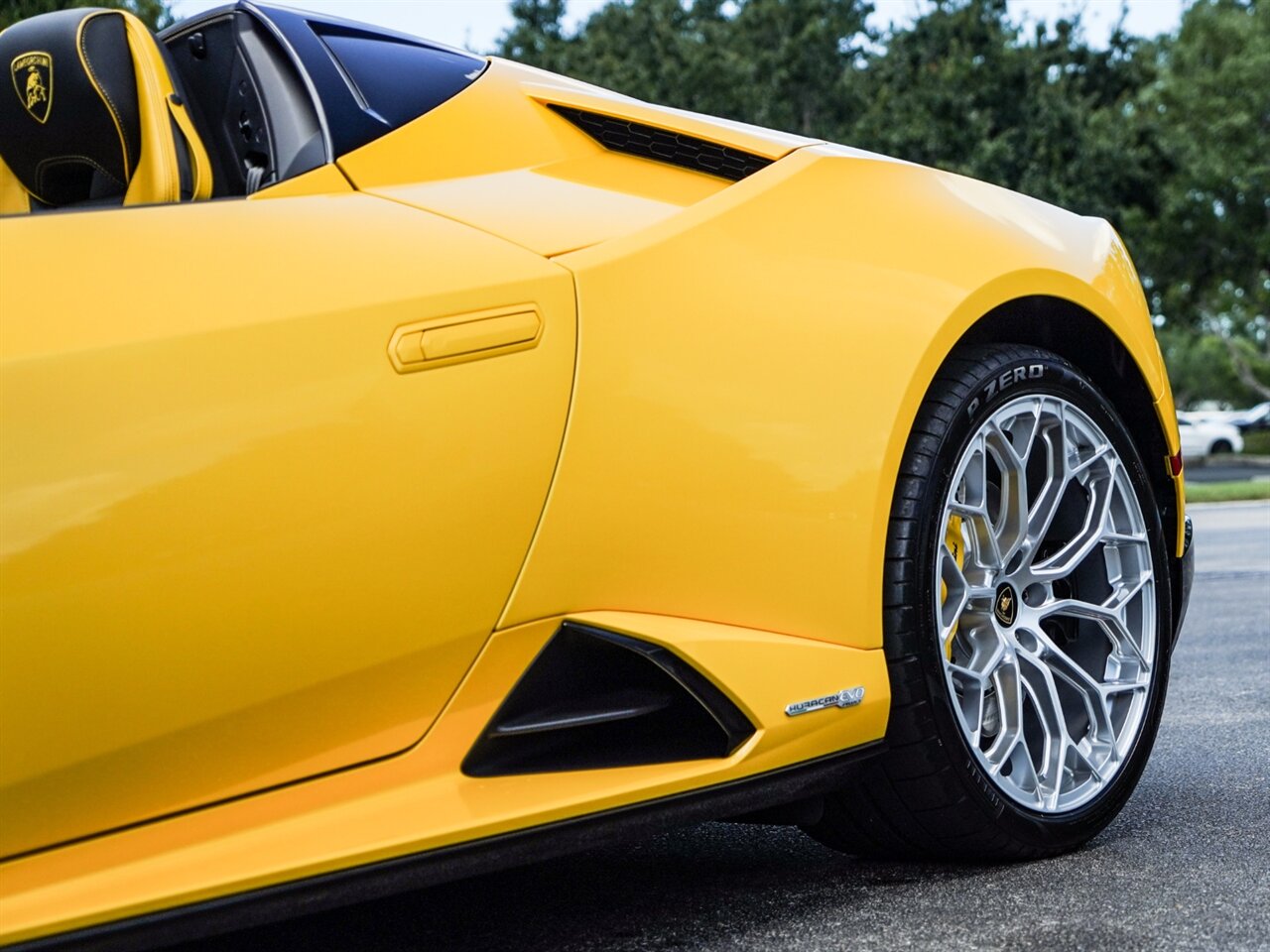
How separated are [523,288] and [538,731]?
1.90 feet

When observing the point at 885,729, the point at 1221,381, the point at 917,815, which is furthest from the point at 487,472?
the point at 1221,381

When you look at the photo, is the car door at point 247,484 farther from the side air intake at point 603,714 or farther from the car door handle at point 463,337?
the side air intake at point 603,714

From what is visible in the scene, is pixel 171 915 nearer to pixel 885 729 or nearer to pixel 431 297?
pixel 431 297

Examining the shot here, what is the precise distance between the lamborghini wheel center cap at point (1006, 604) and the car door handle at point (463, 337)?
99cm

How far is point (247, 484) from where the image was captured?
1598 mm

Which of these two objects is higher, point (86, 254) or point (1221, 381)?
point (86, 254)

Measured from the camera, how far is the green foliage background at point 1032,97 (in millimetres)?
24547

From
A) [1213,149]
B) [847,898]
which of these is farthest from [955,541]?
[1213,149]

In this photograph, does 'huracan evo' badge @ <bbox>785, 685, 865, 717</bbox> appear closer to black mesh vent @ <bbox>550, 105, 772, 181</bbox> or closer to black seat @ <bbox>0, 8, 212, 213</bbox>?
black mesh vent @ <bbox>550, 105, 772, 181</bbox>

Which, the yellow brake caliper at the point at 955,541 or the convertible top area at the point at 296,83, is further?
the yellow brake caliper at the point at 955,541

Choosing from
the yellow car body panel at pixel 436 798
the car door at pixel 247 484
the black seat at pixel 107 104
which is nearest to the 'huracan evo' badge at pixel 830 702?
the yellow car body panel at pixel 436 798

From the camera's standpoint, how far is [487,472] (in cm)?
177

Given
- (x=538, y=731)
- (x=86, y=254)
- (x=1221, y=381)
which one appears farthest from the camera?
(x=1221, y=381)

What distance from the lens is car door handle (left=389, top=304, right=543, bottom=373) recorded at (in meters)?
1.73
